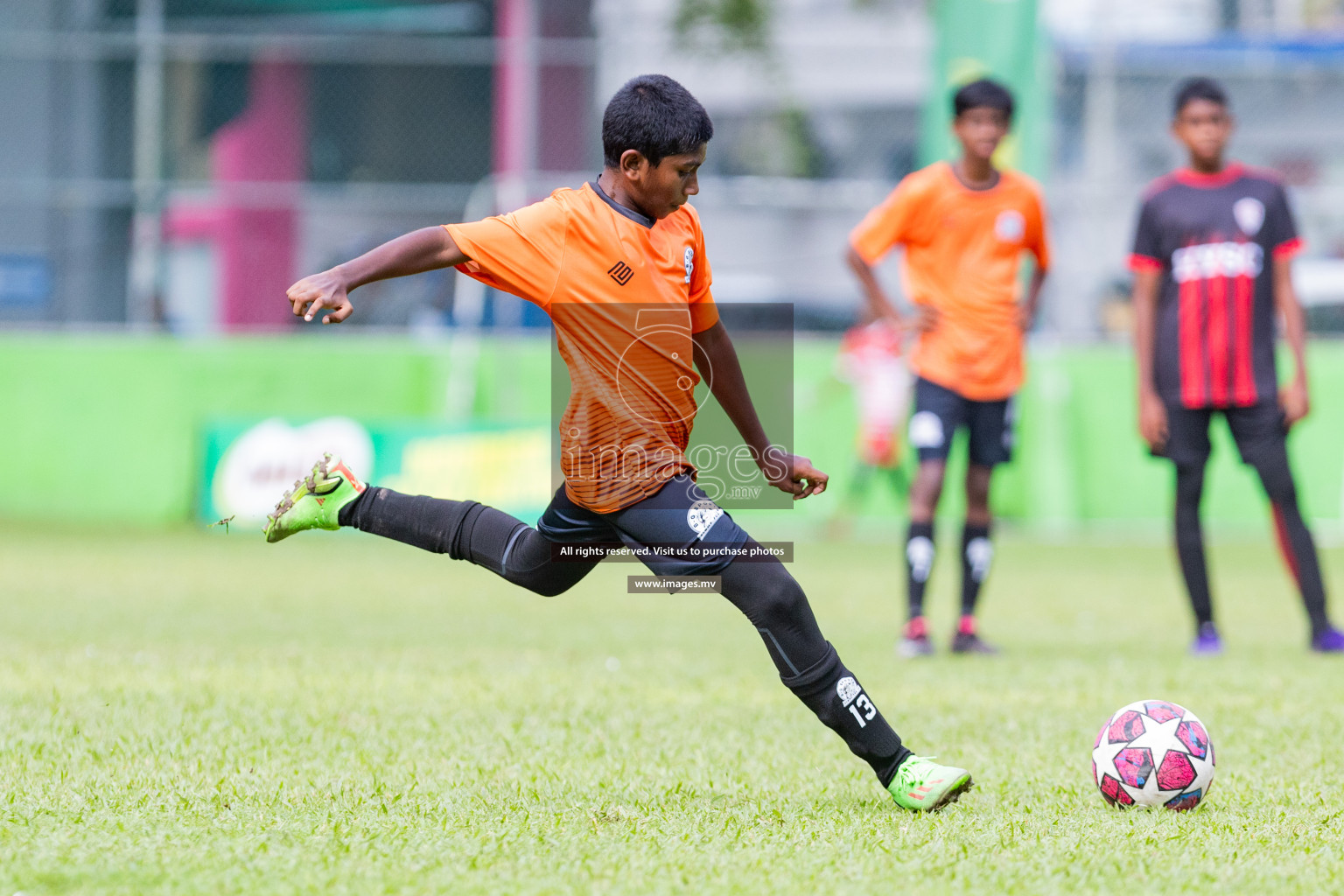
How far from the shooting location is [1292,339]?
269 inches

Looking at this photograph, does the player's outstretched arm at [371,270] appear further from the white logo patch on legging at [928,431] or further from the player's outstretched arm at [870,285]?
the player's outstretched arm at [870,285]

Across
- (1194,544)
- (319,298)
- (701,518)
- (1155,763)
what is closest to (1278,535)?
(1194,544)

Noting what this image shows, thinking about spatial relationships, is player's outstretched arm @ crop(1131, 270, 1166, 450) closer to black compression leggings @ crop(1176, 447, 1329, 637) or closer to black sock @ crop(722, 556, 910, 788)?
black compression leggings @ crop(1176, 447, 1329, 637)

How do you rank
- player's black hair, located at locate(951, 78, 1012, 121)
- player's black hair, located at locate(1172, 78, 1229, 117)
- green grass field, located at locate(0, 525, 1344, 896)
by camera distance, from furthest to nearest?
1. player's black hair, located at locate(951, 78, 1012, 121)
2. player's black hair, located at locate(1172, 78, 1229, 117)
3. green grass field, located at locate(0, 525, 1344, 896)

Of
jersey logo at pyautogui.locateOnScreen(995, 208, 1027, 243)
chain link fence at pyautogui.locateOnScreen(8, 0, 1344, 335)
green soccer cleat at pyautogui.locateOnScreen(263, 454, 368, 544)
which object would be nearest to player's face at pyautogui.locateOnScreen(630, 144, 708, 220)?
green soccer cleat at pyautogui.locateOnScreen(263, 454, 368, 544)

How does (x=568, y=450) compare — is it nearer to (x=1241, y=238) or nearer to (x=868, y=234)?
(x=868, y=234)

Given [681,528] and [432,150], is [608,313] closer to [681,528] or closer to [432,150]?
[681,528]

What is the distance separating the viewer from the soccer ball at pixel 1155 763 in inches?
153

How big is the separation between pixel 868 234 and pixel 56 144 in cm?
1215

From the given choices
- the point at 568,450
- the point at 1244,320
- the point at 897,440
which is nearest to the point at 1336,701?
the point at 1244,320

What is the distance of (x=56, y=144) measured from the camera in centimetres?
1653

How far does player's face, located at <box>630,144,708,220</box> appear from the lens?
12.3ft

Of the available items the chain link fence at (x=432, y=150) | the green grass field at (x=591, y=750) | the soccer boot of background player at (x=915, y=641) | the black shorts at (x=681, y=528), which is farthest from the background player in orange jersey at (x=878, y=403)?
the black shorts at (x=681, y=528)

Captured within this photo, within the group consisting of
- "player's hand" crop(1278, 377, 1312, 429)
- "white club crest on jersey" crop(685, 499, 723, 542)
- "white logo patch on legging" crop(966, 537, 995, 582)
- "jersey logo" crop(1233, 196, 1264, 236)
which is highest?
"jersey logo" crop(1233, 196, 1264, 236)
